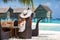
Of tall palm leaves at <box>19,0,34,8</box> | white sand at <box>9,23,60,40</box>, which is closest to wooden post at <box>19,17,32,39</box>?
white sand at <box>9,23,60,40</box>

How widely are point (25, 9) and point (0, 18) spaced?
2.46ft

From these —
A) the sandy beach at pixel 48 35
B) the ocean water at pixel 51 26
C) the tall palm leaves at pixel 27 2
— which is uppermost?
the tall palm leaves at pixel 27 2

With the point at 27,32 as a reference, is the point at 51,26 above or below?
above

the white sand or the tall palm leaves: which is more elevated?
the tall palm leaves

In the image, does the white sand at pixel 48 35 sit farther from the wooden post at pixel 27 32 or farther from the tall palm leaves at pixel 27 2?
the tall palm leaves at pixel 27 2

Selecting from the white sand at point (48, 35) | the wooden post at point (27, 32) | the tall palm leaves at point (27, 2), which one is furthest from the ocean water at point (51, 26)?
the tall palm leaves at point (27, 2)

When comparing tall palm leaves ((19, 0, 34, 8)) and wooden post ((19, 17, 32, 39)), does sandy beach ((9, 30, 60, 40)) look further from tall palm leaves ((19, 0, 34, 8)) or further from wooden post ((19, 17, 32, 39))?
tall palm leaves ((19, 0, 34, 8))

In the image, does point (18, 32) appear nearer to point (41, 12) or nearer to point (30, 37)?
point (30, 37)

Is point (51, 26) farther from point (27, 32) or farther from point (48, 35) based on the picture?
point (27, 32)

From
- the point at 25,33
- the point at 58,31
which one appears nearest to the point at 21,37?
the point at 25,33

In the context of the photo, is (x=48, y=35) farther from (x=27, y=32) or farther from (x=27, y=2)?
(x=27, y=2)

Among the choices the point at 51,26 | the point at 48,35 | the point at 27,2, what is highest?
the point at 27,2

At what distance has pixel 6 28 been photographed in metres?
5.86

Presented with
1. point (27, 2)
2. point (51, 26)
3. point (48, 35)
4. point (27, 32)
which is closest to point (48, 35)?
point (48, 35)
